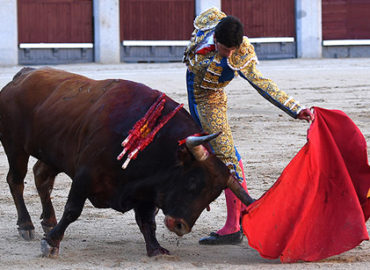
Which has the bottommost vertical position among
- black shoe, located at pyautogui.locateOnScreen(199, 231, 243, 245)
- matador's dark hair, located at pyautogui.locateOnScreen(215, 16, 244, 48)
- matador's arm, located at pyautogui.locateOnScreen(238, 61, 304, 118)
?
black shoe, located at pyautogui.locateOnScreen(199, 231, 243, 245)

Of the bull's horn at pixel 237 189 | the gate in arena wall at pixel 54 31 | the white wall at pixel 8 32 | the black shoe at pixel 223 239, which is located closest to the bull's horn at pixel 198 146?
the bull's horn at pixel 237 189

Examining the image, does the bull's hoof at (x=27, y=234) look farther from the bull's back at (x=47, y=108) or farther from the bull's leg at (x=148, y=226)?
the bull's leg at (x=148, y=226)

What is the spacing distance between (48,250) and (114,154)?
21.3 inches

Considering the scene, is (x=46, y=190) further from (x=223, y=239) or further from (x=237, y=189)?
(x=237, y=189)

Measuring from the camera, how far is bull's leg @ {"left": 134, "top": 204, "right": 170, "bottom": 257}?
3.49 meters

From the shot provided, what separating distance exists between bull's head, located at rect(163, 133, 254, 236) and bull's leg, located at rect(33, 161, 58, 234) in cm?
97

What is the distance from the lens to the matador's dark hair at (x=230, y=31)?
3.36 meters

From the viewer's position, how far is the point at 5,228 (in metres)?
4.20

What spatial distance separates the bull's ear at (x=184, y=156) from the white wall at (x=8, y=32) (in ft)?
38.4

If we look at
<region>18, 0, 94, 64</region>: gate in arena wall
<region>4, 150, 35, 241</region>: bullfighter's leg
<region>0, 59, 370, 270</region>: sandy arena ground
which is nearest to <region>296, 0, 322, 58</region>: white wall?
<region>18, 0, 94, 64</region>: gate in arena wall

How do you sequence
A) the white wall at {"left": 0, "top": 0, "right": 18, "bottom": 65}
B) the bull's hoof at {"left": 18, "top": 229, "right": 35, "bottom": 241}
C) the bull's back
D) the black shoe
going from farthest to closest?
the white wall at {"left": 0, "top": 0, "right": 18, "bottom": 65}
the bull's hoof at {"left": 18, "top": 229, "right": 35, "bottom": 241}
the black shoe
the bull's back

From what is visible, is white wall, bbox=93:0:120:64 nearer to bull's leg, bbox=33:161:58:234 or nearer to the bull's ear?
bull's leg, bbox=33:161:58:234

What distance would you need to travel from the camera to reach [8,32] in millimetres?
14547

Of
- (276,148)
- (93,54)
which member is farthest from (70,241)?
(93,54)
